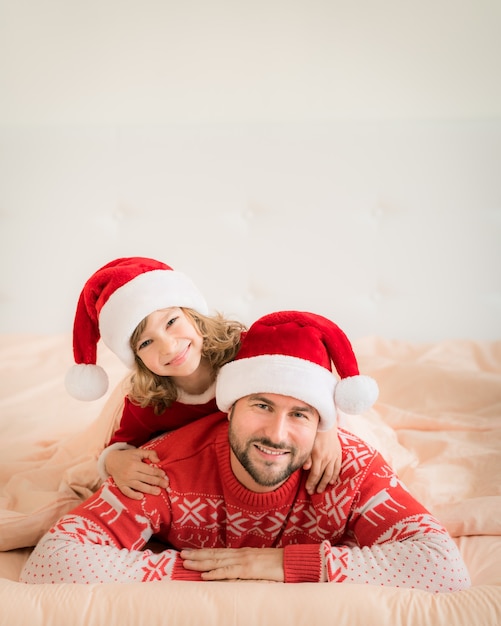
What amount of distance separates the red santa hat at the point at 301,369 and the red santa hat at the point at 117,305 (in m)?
0.20

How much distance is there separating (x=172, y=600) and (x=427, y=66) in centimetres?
163

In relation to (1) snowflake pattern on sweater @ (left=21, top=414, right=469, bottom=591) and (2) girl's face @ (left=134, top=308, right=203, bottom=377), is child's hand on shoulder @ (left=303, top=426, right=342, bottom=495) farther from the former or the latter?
(2) girl's face @ (left=134, top=308, right=203, bottom=377)

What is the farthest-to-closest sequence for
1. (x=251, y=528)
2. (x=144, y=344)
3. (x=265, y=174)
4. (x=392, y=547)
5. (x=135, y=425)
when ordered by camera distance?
(x=265, y=174) < (x=135, y=425) < (x=144, y=344) < (x=251, y=528) < (x=392, y=547)

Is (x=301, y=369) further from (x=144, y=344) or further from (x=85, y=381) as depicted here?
(x=85, y=381)

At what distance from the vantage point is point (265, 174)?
1.97 meters

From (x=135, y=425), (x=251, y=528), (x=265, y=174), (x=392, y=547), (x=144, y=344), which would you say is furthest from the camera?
(x=265, y=174)

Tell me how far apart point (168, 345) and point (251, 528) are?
354mm

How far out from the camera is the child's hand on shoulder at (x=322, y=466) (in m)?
1.06

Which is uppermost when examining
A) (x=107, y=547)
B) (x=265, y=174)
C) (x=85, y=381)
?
(x=265, y=174)

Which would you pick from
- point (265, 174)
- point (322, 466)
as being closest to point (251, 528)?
point (322, 466)

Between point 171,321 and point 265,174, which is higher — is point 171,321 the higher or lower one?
the lower one

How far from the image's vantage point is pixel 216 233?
79.0 inches

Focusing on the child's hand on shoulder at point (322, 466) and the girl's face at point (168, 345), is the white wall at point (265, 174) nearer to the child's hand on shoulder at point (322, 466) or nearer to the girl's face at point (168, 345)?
the girl's face at point (168, 345)

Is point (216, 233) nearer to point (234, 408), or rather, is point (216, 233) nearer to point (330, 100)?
point (330, 100)
